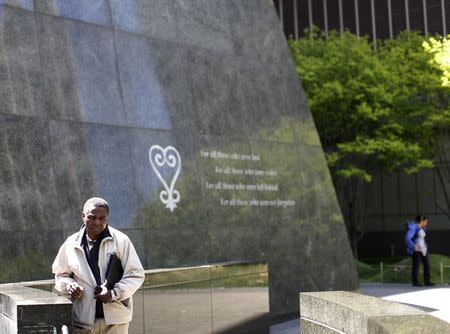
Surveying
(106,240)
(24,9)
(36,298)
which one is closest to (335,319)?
(106,240)

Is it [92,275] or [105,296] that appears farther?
[92,275]

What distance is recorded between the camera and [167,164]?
14.0 m

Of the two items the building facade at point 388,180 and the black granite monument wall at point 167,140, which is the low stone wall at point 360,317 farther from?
the building facade at point 388,180

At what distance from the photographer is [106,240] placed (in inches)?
241

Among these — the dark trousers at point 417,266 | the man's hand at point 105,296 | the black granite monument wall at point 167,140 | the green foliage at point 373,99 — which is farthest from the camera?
the green foliage at point 373,99

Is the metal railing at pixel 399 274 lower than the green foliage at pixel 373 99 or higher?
lower

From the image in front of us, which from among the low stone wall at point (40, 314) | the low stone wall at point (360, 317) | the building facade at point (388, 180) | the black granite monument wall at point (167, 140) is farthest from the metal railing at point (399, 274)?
the low stone wall at point (40, 314)

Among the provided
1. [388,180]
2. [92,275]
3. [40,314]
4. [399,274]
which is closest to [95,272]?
[92,275]

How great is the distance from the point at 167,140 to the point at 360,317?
8655 millimetres

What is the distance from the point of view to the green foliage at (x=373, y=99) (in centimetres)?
3184

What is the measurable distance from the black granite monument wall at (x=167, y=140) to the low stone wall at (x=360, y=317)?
5206 millimetres

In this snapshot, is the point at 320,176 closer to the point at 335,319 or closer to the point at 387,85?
the point at 335,319

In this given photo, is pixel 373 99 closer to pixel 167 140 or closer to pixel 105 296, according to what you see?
pixel 167 140

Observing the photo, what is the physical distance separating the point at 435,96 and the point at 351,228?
7636 millimetres
